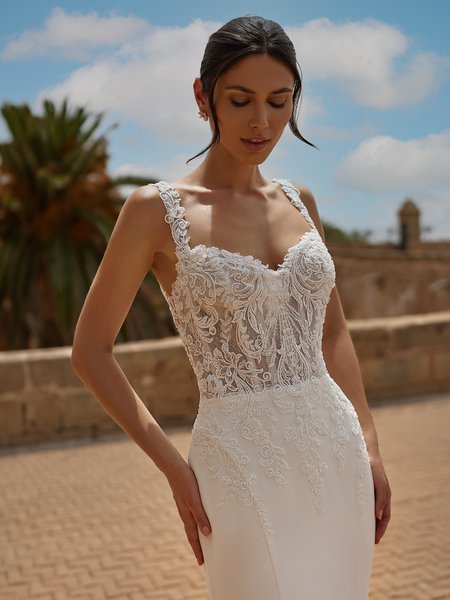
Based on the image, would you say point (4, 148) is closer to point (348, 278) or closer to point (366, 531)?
point (366, 531)

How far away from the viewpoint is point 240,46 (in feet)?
6.56

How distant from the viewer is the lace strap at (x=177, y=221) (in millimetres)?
2008

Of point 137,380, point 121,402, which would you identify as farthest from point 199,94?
point 137,380

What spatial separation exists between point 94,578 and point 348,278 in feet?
104

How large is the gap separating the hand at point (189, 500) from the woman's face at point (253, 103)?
82 centimetres

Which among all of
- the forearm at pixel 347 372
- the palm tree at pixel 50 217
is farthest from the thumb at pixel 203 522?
the palm tree at pixel 50 217

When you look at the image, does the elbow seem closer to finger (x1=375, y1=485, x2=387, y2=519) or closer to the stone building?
finger (x1=375, y1=485, x2=387, y2=519)

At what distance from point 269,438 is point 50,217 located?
14.6 metres

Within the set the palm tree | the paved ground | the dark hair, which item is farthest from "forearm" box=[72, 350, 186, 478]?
the palm tree

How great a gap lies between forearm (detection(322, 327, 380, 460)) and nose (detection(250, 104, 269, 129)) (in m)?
0.69

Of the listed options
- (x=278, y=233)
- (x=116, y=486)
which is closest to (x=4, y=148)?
(x=116, y=486)

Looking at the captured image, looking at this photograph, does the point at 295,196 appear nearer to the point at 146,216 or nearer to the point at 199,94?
the point at 199,94

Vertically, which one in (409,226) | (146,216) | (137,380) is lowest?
(137,380)

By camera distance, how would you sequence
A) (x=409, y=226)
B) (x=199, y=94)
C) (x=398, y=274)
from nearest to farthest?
1. (x=199, y=94)
2. (x=398, y=274)
3. (x=409, y=226)
